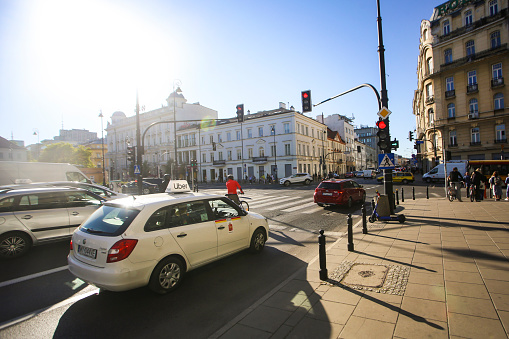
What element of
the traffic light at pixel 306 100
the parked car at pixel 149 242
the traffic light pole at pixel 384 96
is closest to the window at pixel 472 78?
the traffic light at pixel 306 100

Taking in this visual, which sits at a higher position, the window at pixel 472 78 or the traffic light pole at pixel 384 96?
the window at pixel 472 78

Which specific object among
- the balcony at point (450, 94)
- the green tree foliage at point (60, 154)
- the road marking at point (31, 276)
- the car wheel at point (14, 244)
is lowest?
the road marking at point (31, 276)

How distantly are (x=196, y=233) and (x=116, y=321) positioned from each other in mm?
1642

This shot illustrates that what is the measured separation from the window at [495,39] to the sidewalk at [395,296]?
3984 centimetres

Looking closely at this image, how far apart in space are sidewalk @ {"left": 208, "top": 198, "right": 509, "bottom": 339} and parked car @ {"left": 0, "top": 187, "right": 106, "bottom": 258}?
5872mm

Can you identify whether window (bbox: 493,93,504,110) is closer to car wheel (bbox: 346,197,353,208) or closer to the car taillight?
car wheel (bbox: 346,197,353,208)

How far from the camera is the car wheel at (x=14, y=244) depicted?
5.90 m

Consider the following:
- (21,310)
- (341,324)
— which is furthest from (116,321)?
(341,324)

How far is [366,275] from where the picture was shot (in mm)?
4527

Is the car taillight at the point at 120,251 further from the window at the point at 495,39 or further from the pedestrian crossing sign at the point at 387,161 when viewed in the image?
the window at the point at 495,39

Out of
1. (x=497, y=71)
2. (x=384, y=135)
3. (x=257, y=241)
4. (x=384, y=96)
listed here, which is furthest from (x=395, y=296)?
(x=497, y=71)

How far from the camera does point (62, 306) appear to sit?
389cm

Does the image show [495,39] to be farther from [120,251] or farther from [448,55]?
[120,251]

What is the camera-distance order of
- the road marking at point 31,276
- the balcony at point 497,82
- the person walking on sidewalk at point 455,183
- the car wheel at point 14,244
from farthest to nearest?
1. the balcony at point 497,82
2. the person walking on sidewalk at point 455,183
3. the car wheel at point 14,244
4. the road marking at point 31,276
